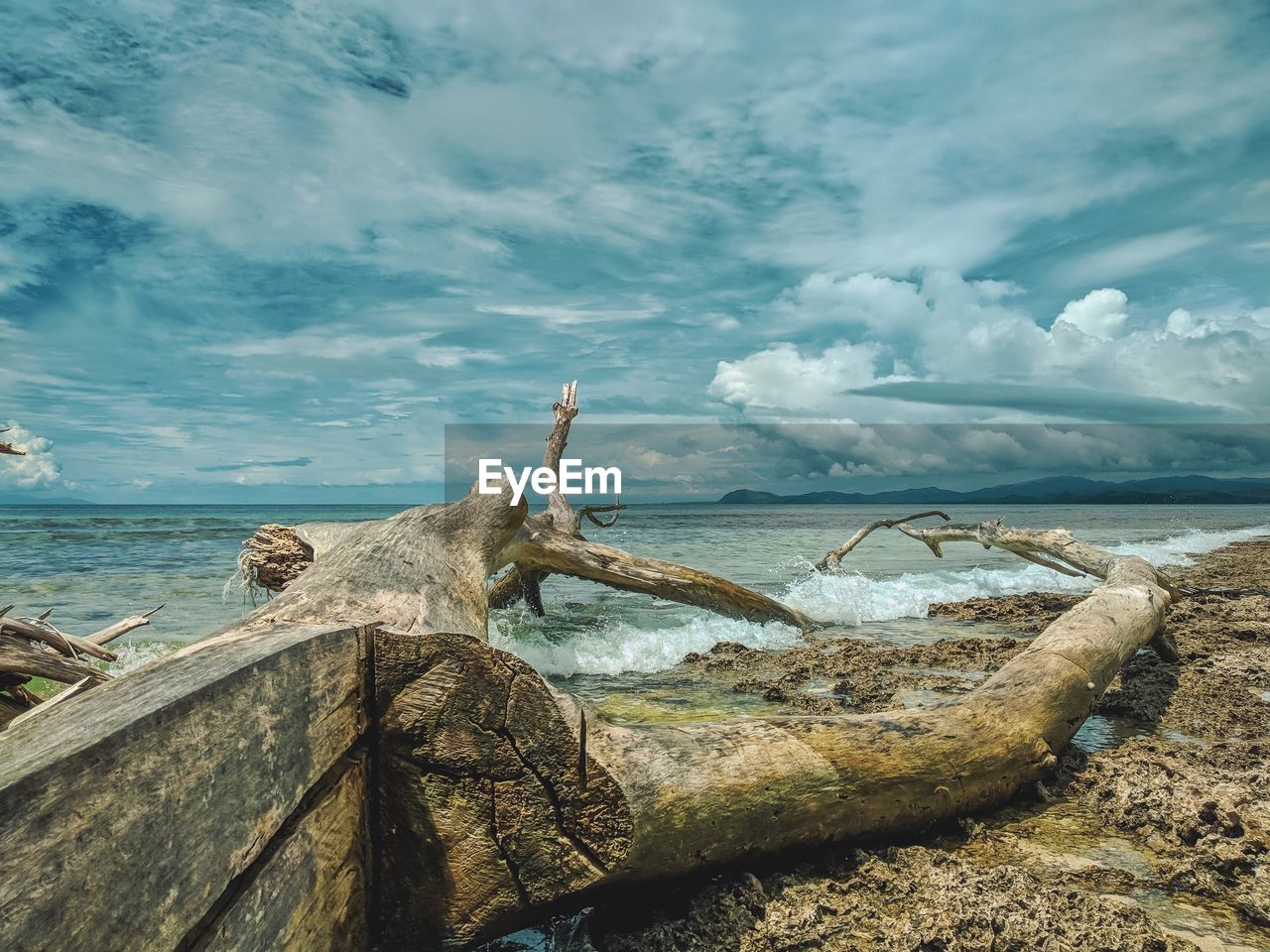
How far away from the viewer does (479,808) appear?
2076mm

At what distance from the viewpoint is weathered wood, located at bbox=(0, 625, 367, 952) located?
3.77ft

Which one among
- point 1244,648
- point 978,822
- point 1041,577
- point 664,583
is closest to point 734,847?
point 978,822

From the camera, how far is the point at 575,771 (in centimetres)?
211

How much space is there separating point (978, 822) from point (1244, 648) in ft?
16.7

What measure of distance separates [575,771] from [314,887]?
698 mm

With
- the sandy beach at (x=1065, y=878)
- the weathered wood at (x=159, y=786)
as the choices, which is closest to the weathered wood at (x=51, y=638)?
the weathered wood at (x=159, y=786)

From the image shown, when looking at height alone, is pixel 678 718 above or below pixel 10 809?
below

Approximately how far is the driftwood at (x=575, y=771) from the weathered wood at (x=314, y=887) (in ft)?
0.26

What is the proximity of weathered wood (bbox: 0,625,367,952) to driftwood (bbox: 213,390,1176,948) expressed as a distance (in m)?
0.31

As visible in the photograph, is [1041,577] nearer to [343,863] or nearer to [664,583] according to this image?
[664,583]

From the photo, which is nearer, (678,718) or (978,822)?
(978,822)

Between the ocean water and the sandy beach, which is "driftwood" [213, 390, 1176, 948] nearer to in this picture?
the sandy beach

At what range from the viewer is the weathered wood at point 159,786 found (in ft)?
3.77

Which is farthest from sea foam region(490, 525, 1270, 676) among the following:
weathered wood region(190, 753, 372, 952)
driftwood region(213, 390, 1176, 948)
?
weathered wood region(190, 753, 372, 952)
